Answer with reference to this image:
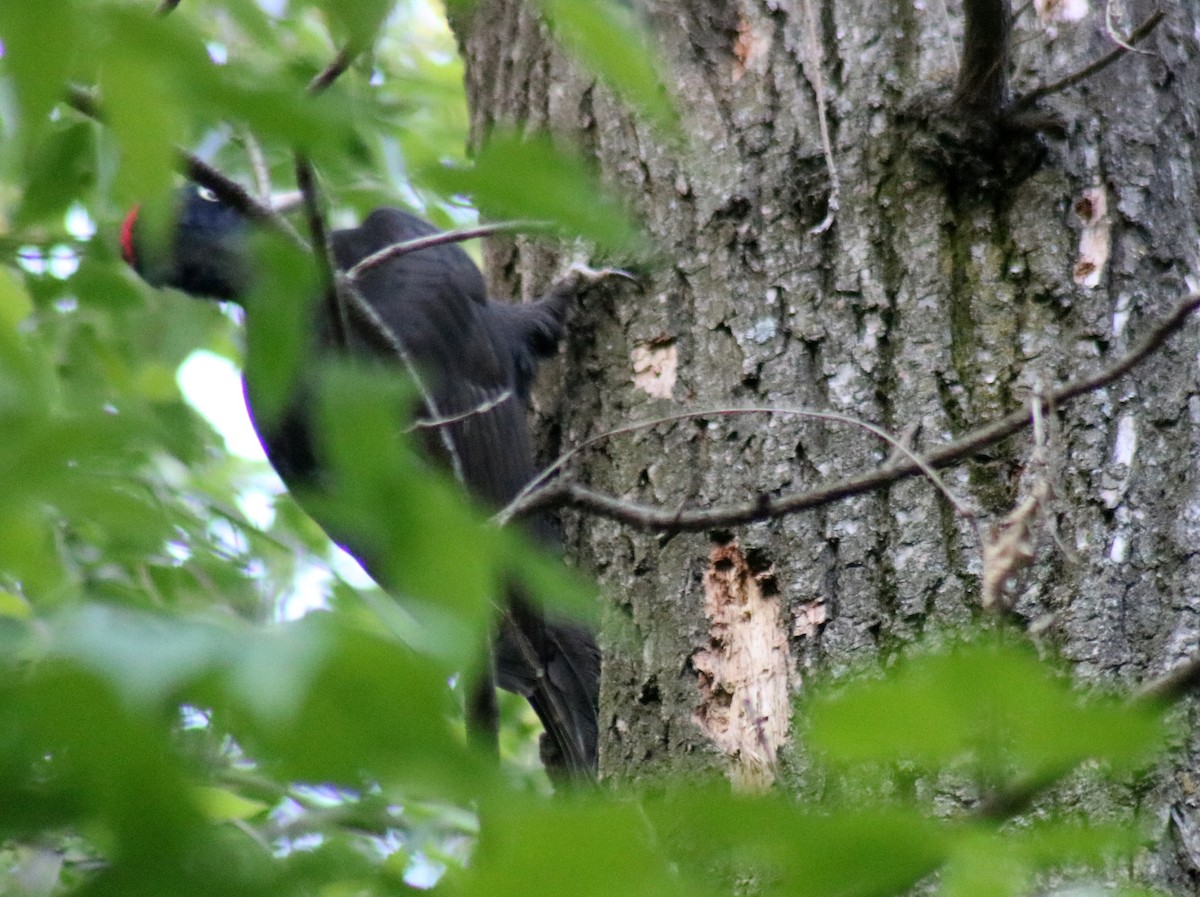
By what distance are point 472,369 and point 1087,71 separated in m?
1.63

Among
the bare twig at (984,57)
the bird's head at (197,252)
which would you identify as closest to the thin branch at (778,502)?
the bare twig at (984,57)

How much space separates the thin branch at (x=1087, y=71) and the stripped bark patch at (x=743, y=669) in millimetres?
746

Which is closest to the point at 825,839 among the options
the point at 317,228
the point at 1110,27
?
the point at 317,228

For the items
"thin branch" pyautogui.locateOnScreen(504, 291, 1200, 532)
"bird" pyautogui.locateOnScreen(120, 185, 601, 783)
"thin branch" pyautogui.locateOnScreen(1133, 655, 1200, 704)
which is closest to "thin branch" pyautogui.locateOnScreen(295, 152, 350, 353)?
"thin branch" pyautogui.locateOnScreen(504, 291, 1200, 532)

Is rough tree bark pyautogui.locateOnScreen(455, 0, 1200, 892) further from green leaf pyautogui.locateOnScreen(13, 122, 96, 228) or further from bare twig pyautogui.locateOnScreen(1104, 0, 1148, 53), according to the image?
green leaf pyautogui.locateOnScreen(13, 122, 96, 228)

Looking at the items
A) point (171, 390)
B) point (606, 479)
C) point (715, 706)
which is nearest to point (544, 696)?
point (606, 479)

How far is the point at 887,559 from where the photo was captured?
67.4 inches

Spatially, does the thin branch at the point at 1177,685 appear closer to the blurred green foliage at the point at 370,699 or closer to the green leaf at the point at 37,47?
the blurred green foliage at the point at 370,699

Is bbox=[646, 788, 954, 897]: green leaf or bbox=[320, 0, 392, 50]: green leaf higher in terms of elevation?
bbox=[320, 0, 392, 50]: green leaf

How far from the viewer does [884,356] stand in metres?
1.84

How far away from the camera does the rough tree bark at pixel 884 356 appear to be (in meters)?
1.68

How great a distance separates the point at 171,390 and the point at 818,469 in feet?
6.81

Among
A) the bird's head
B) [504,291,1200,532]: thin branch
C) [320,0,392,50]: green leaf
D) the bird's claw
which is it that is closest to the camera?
[320,0,392,50]: green leaf

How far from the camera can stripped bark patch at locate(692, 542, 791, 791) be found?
1720 mm
